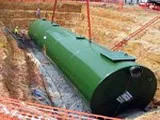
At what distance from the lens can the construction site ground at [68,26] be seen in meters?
16.6

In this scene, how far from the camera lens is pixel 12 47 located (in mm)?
22812

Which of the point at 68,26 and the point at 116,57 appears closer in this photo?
the point at 116,57

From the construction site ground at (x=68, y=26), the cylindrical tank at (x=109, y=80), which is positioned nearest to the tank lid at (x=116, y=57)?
the cylindrical tank at (x=109, y=80)

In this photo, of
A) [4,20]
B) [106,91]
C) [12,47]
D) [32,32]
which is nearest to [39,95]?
[106,91]

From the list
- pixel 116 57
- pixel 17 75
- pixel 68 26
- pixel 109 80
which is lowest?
pixel 68 26

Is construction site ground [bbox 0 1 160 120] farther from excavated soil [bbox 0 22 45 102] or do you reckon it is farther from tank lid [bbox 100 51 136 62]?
tank lid [bbox 100 51 136 62]

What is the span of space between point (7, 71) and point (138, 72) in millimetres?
6368

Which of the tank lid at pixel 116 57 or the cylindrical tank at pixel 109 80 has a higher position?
the tank lid at pixel 116 57

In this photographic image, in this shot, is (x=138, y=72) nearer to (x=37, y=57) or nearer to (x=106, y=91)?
(x=106, y=91)

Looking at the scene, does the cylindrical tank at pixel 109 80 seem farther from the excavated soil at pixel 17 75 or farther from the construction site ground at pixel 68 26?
the excavated soil at pixel 17 75

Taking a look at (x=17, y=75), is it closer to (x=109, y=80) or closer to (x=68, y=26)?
(x=109, y=80)

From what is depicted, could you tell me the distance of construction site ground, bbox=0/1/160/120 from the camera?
1660 centimetres

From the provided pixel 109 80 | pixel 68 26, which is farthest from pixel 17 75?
pixel 68 26

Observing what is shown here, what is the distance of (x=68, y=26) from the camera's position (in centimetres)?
3136
